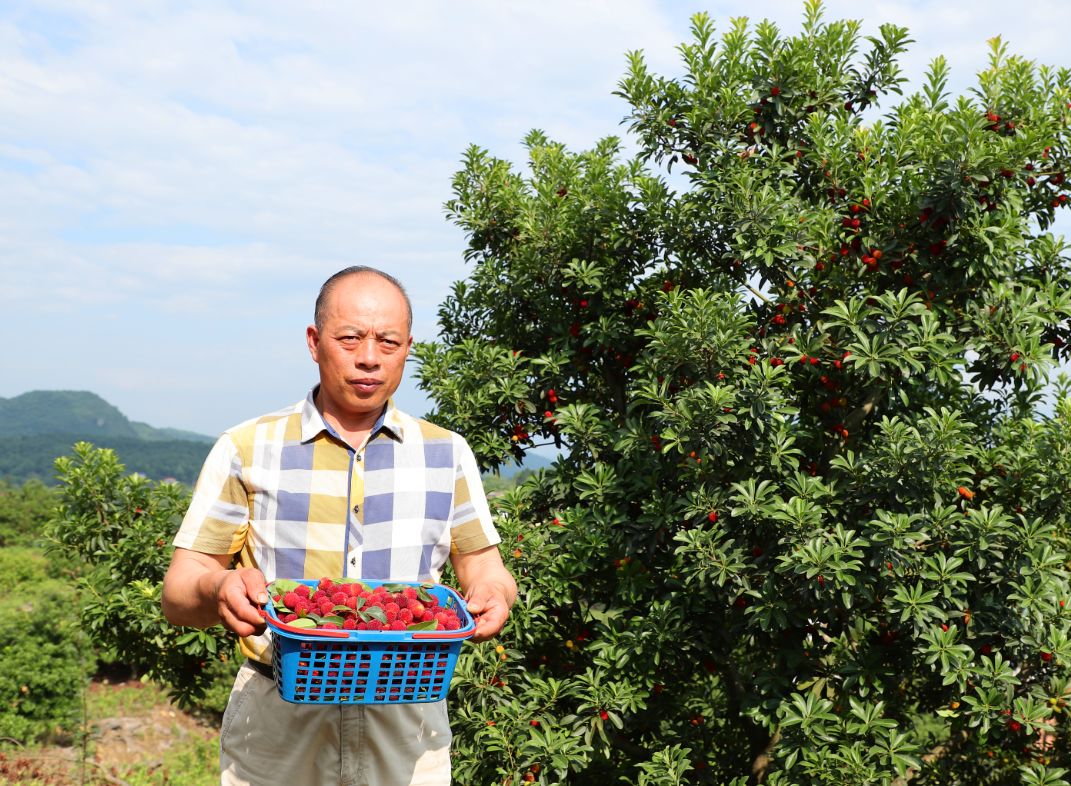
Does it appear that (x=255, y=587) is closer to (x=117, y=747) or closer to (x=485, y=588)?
(x=485, y=588)

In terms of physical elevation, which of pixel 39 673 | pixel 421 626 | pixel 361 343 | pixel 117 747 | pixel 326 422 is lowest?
pixel 117 747

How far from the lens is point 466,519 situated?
9.82 ft

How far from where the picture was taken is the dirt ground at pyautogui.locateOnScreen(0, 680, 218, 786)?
885cm

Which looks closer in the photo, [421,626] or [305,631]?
[305,631]

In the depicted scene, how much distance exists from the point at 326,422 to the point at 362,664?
74 centimetres

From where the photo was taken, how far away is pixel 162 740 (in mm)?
13094

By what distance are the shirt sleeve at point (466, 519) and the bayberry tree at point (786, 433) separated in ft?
7.18

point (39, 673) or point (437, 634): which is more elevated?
point (437, 634)

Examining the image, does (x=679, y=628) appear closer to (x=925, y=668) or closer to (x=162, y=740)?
(x=925, y=668)

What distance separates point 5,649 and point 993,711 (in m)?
12.2

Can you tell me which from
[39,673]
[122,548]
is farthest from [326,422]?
[39,673]

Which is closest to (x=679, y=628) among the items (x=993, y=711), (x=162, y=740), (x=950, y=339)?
(x=993, y=711)

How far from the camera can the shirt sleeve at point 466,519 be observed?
299 centimetres

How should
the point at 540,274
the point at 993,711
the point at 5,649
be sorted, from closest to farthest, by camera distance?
the point at 993,711 → the point at 540,274 → the point at 5,649
